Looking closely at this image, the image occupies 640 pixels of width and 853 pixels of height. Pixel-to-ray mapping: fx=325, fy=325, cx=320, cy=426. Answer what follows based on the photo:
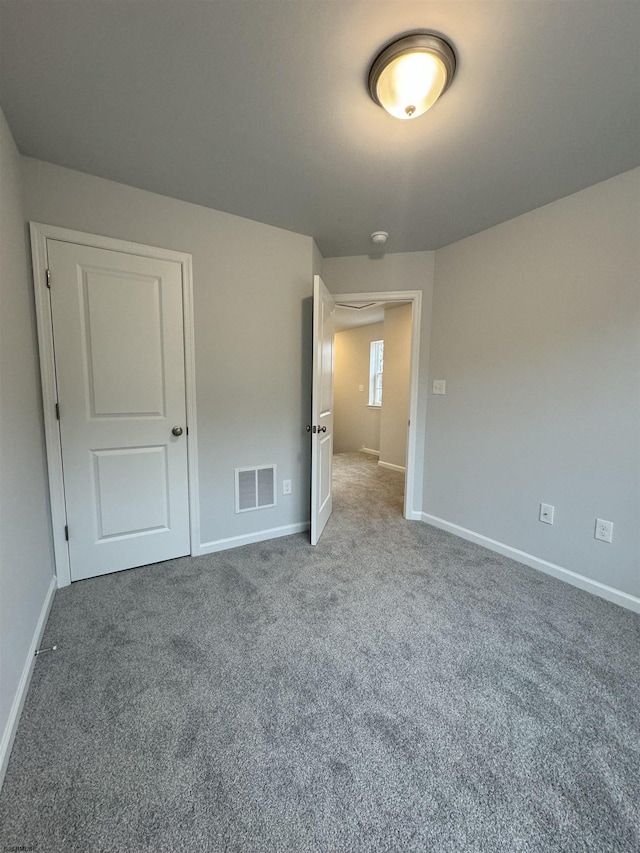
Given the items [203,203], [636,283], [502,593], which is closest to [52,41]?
[203,203]

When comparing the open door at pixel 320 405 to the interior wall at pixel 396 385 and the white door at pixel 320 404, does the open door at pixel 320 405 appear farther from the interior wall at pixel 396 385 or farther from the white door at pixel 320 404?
the interior wall at pixel 396 385

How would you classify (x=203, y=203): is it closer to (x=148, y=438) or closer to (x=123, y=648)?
(x=148, y=438)

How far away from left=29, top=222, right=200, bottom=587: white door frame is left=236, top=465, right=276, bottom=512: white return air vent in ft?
2.04

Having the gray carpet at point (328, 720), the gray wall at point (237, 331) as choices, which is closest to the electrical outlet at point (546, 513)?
the gray carpet at point (328, 720)

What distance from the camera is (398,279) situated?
9.58 ft

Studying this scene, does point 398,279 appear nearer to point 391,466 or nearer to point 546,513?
point 546,513

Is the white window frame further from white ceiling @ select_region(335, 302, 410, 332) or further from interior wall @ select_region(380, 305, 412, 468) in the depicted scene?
interior wall @ select_region(380, 305, 412, 468)

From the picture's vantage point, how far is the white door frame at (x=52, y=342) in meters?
1.80

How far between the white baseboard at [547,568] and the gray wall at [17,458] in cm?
278

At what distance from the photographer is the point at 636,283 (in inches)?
70.7

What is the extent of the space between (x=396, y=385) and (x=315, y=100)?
159 inches

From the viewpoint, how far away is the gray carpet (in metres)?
0.91

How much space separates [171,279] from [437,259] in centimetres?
218

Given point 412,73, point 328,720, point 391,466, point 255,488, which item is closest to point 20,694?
point 328,720
